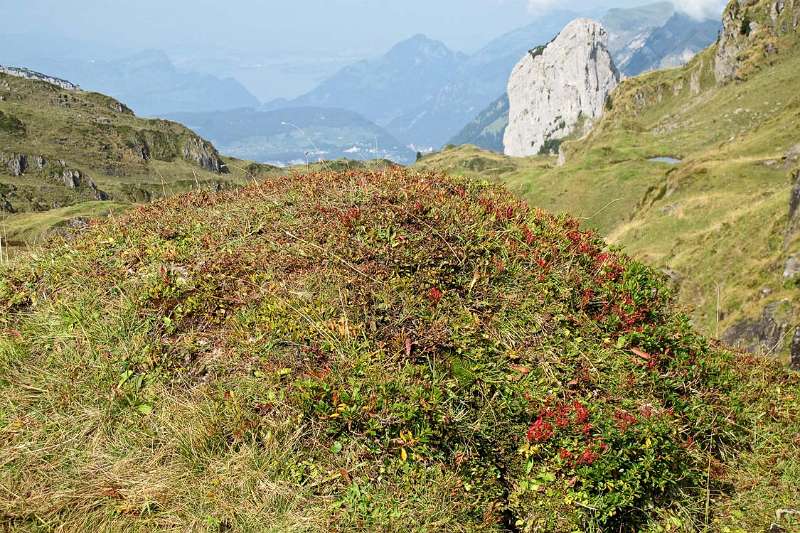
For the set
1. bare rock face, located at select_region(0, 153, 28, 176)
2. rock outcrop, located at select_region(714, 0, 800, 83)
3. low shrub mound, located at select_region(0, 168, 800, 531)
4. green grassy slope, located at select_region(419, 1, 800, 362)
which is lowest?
low shrub mound, located at select_region(0, 168, 800, 531)

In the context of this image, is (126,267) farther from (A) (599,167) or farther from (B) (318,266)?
(A) (599,167)

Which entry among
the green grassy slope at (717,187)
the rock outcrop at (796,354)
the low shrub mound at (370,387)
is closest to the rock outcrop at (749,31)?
the green grassy slope at (717,187)

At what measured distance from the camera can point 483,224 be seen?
7.50 m

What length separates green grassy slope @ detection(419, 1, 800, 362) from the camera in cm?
2684

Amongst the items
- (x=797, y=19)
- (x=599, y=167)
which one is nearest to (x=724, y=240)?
(x=599, y=167)

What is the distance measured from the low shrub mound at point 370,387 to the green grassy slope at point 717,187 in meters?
1.78

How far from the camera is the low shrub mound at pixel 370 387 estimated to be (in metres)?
4.81

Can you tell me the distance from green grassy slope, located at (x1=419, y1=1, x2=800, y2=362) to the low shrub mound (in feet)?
5.84

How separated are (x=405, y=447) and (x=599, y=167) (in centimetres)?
9162

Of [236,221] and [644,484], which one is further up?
[236,221]

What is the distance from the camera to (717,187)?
165 feet

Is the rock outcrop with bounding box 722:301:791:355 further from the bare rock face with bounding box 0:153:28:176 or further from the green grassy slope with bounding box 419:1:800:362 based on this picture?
the bare rock face with bounding box 0:153:28:176

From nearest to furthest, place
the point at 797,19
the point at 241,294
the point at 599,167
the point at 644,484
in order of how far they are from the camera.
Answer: the point at 644,484 < the point at 241,294 < the point at 599,167 < the point at 797,19

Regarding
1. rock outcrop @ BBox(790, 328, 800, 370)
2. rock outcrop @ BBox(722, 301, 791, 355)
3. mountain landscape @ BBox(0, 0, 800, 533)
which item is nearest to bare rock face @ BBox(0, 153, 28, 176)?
mountain landscape @ BBox(0, 0, 800, 533)
